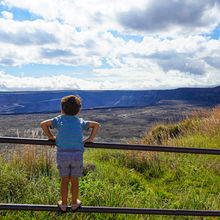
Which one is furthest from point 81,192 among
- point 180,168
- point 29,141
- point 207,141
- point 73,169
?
point 207,141

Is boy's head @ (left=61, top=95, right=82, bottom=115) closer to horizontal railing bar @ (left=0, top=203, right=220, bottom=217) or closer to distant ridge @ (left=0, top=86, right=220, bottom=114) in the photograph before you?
horizontal railing bar @ (left=0, top=203, right=220, bottom=217)

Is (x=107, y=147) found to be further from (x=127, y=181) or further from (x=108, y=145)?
(x=127, y=181)

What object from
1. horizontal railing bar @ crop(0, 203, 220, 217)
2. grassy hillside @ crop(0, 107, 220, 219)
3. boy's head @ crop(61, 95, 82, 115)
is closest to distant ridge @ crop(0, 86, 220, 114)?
grassy hillside @ crop(0, 107, 220, 219)

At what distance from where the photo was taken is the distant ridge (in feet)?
274

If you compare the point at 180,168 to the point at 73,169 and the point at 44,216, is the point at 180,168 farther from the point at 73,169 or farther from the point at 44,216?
the point at 73,169

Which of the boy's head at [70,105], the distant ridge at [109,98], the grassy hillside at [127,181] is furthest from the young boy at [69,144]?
the distant ridge at [109,98]

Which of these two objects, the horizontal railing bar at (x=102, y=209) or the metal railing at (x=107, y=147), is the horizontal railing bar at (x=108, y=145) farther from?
the horizontal railing bar at (x=102, y=209)

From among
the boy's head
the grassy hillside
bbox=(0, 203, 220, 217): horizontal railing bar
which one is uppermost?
the boy's head

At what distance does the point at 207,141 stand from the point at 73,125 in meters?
5.69

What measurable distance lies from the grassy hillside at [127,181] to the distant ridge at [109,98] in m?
72.9

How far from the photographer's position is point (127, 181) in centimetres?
446

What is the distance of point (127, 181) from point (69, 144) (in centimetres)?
301

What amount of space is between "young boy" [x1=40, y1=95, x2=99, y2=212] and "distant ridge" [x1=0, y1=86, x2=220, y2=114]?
7693cm

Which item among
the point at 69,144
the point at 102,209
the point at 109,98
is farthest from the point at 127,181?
the point at 109,98
